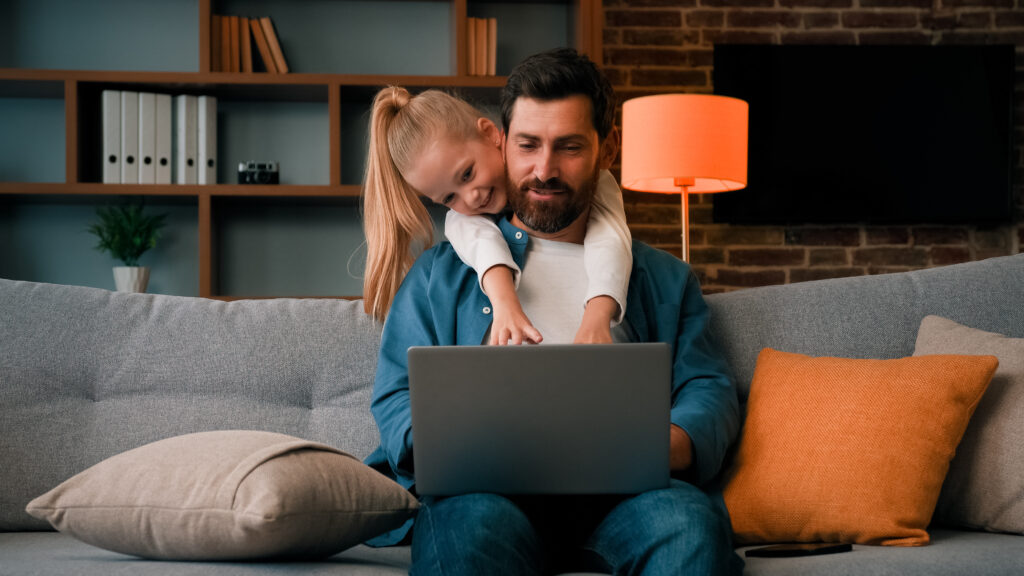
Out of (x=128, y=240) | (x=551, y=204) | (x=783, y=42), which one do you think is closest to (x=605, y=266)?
(x=551, y=204)

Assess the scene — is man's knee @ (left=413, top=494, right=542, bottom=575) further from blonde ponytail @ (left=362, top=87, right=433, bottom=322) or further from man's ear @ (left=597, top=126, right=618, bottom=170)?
man's ear @ (left=597, top=126, right=618, bottom=170)

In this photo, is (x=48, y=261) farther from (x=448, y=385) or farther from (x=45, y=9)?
(x=448, y=385)

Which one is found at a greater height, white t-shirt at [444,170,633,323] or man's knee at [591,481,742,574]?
white t-shirt at [444,170,633,323]

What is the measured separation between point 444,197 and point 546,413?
2.32 feet

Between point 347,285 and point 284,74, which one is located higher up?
point 284,74

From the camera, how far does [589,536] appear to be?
1.21 m

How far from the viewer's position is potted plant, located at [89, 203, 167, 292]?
308 cm

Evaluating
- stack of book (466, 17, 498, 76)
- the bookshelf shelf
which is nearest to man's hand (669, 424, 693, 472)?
the bookshelf shelf

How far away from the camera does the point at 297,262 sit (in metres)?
3.38

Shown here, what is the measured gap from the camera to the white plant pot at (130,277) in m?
3.07

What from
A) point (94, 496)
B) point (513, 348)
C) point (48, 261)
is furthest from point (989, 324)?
point (48, 261)

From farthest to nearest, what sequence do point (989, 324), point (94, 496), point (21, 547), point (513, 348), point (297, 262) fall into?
1. point (297, 262)
2. point (989, 324)
3. point (21, 547)
4. point (94, 496)
5. point (513, 348)

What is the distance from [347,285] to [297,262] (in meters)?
0.21

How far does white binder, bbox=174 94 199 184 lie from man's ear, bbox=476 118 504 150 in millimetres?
1790
